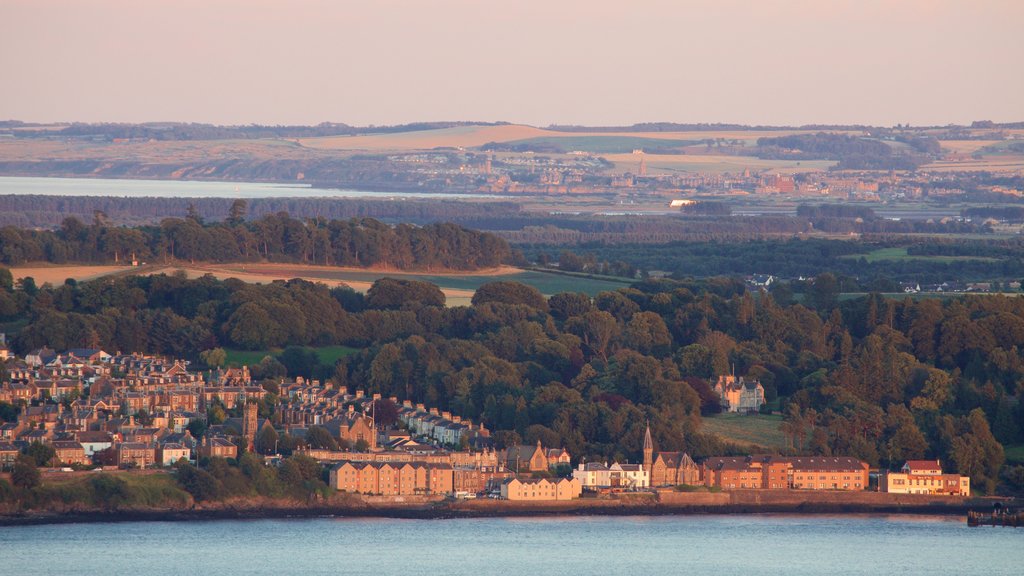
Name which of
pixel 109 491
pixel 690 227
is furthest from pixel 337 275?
pixel 690 227

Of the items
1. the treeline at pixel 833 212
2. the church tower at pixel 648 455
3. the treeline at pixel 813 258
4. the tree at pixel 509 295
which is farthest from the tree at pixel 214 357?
the treeline at pixel 833 212

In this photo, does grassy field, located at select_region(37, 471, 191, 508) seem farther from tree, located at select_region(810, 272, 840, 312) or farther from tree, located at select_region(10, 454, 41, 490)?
tree, located at select_region(810, 272, 840, 312)

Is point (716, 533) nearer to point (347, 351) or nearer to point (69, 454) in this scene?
point (69, 454)

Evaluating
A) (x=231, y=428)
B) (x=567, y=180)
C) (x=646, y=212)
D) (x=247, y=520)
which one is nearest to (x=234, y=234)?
(x=231, y=428)

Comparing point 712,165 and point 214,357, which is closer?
point 214,357

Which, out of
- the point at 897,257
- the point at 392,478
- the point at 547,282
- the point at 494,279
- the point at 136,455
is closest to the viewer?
the point at 392,478

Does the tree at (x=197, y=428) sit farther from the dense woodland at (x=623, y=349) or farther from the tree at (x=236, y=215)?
the tree at (x=236, y=215)

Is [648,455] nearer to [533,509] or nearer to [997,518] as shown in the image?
[533,509]
